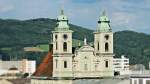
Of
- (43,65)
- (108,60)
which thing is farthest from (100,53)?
(43,65)

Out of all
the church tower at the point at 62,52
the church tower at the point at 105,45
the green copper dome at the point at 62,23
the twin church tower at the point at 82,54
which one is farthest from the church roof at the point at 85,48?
the green copper dome at the point at 62,23

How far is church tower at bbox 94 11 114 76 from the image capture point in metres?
→ 116

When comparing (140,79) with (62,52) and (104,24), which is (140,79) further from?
(62,52)

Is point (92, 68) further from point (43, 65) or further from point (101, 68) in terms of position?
point (43, 65)

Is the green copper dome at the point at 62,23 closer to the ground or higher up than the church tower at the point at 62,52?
higher up

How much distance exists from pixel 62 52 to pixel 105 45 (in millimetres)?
6930

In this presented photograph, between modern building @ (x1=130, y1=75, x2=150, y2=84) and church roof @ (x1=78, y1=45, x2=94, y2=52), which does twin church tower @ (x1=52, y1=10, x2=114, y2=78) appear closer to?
church roof @ (x1=78, y1=45, x2=94, y2=52)

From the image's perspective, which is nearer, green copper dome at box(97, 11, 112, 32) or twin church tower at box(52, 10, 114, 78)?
twin church tower at box(52, 10, 114, 78)

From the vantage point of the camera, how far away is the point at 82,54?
114m

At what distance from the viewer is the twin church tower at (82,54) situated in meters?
114

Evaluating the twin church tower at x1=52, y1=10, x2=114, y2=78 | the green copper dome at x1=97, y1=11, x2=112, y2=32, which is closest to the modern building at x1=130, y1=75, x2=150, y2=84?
the twin church tower at x1=52, y1=10, x2=114, y2=78

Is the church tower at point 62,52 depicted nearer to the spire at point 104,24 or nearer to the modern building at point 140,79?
the spire at point 104,24

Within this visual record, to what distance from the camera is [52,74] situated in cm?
11488

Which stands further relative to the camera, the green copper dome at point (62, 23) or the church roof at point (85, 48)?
the green copper dome at point (62, 23)
